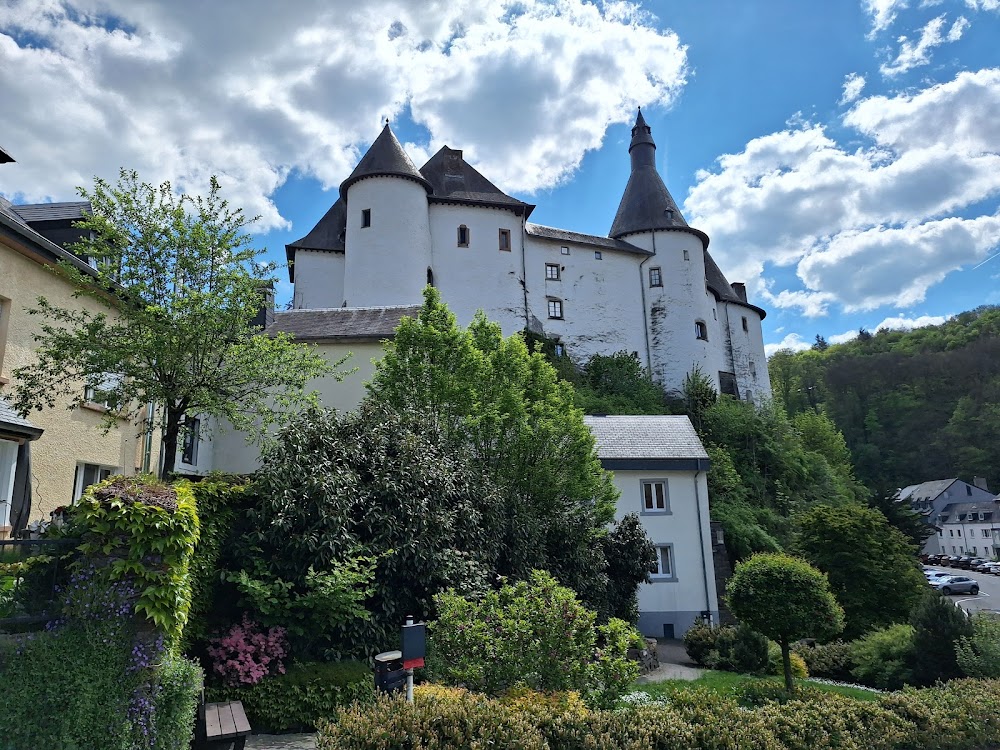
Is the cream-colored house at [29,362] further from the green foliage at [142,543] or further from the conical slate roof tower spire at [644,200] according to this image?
the conical slate roof tower spire at [644,200]

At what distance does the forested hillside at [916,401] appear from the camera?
75.9 metres

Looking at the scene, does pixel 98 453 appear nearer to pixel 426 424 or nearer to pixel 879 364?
pixel 426 424

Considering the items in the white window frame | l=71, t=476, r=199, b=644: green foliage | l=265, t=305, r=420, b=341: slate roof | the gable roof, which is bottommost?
l=71, t=476, r=199, b=644: green foliage

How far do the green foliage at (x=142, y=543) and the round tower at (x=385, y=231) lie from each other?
1248 inches

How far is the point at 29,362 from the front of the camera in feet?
44.9

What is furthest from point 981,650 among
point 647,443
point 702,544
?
point 647,443

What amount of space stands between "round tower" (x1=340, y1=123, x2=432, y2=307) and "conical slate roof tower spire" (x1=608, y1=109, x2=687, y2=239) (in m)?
17.5

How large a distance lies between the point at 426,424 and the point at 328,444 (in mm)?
2488

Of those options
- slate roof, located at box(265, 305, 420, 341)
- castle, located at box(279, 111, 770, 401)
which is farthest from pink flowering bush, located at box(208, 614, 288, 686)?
castle, located at box(279, 111, 770, 401)

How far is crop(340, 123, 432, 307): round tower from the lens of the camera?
38.2 meters

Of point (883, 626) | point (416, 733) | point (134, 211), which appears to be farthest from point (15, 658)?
point (883, 626)

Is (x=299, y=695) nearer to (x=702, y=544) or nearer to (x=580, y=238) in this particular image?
(x=702, y=544)

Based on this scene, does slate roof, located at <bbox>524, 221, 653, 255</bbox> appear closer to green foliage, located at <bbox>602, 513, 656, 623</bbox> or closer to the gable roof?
the gable roof

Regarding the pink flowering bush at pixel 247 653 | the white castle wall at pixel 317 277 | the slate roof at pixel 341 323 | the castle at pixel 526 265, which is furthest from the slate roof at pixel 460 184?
the pink flowering bush at pixel 247 653
